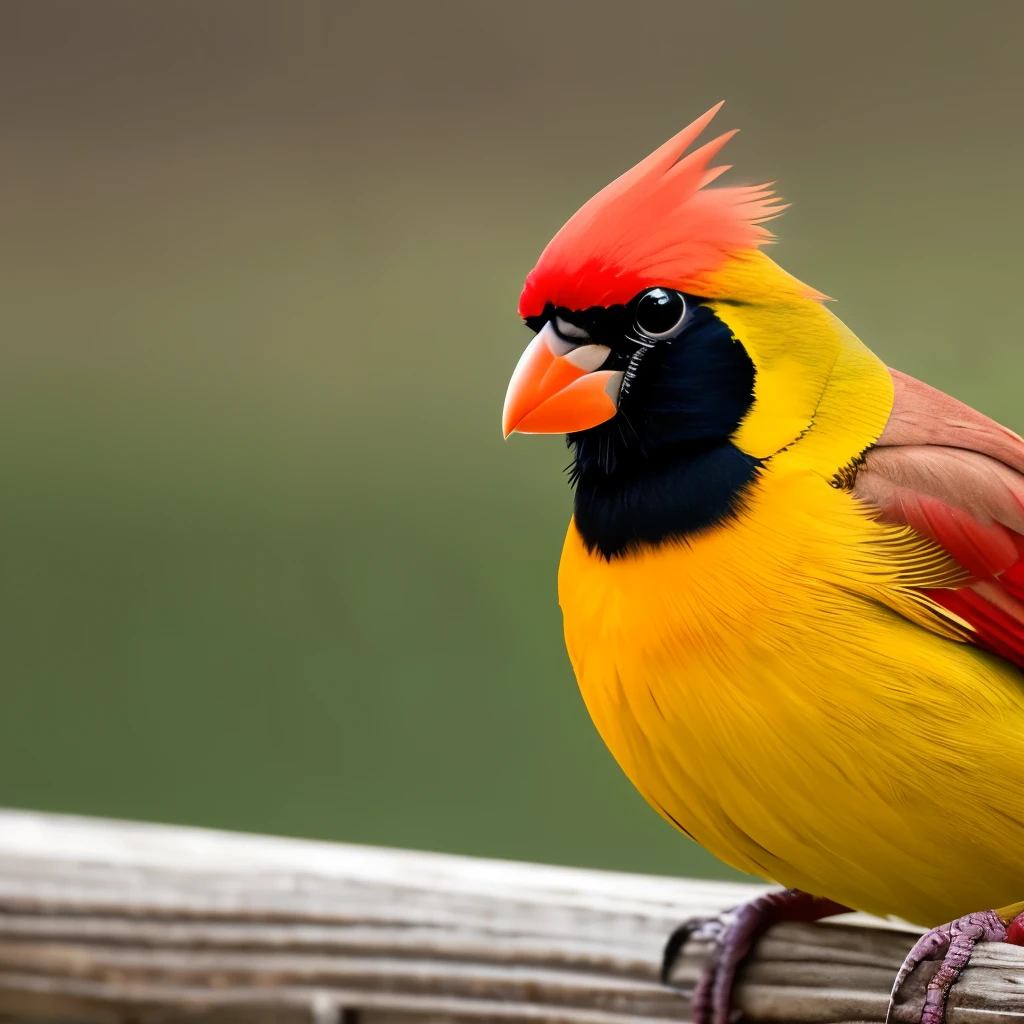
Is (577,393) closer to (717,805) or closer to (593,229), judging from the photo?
(593,229)

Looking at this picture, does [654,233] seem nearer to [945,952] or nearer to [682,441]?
[682,441]

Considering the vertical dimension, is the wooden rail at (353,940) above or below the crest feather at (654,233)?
below

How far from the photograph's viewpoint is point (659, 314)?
1.28 metres

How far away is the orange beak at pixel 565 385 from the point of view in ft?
4.25

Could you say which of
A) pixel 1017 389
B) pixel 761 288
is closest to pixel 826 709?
pixel 761 288

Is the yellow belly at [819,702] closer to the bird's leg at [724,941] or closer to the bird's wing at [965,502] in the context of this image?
the bird's wing at [965,502]

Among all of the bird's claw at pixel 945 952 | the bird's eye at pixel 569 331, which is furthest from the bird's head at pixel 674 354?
the bird's claw at pixel 945 952

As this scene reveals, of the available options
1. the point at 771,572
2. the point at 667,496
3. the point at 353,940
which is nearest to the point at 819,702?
the point at 771,572

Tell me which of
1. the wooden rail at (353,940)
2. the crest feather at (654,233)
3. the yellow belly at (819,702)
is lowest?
the wooden rail at (353,940)

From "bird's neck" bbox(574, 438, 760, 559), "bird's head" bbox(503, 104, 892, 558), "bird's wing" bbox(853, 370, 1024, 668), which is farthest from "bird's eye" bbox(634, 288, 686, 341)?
"bird's wing" bbox(853, 370, 1024, 668)

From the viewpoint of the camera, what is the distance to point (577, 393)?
130 cm

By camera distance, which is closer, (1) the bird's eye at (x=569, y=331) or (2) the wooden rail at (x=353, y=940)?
(1) the bird's eye at (x=569, y=331)

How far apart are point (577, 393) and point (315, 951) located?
0.68m

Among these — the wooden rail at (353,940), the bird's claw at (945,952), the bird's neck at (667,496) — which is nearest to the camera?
the bird's claw at (945,952)
